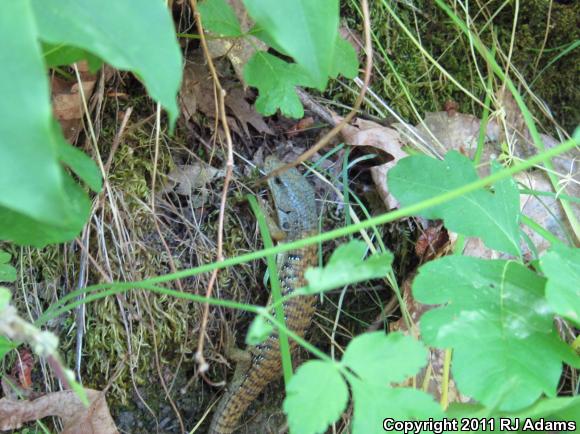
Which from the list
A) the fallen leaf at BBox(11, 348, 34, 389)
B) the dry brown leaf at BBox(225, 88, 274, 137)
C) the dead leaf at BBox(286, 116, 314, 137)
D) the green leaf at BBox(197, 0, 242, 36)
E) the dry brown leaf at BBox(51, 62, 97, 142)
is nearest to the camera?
the green leaf at BBox(197, 0, 242, 36)

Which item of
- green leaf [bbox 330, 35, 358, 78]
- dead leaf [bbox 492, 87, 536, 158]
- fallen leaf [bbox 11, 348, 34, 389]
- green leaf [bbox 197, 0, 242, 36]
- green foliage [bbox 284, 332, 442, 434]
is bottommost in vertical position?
fallen leaf [bbox 11, 348, 34, 389]

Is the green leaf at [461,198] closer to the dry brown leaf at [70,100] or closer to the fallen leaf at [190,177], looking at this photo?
the fallen leaf at [190,177]

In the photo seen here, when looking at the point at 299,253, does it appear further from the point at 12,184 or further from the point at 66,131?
the point at 12,184

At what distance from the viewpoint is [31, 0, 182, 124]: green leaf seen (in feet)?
3.01

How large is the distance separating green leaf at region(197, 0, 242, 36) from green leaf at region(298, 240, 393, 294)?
104 cm

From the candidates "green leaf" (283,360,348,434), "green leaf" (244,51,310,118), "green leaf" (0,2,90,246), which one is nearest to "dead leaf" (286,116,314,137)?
"green leaf" (244,51,310,118)

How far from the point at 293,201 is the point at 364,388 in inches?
78.7

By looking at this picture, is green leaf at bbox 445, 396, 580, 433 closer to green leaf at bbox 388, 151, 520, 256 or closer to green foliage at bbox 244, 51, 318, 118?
green leaf at bbox 388, 151, 520, 256

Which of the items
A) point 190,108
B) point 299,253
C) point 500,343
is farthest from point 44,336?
point 299,253

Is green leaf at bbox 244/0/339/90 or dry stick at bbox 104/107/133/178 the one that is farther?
dry stick at bbox 104/107/133/178

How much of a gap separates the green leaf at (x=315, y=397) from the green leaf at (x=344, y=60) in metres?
1.10

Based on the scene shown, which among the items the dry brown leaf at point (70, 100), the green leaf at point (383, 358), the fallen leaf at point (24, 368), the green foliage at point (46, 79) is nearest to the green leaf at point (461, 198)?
the green leaf at point (383, 358)

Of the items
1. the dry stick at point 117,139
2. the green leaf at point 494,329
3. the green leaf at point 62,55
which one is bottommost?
the green leaf at point 494,329

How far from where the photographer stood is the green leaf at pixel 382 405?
111cm
